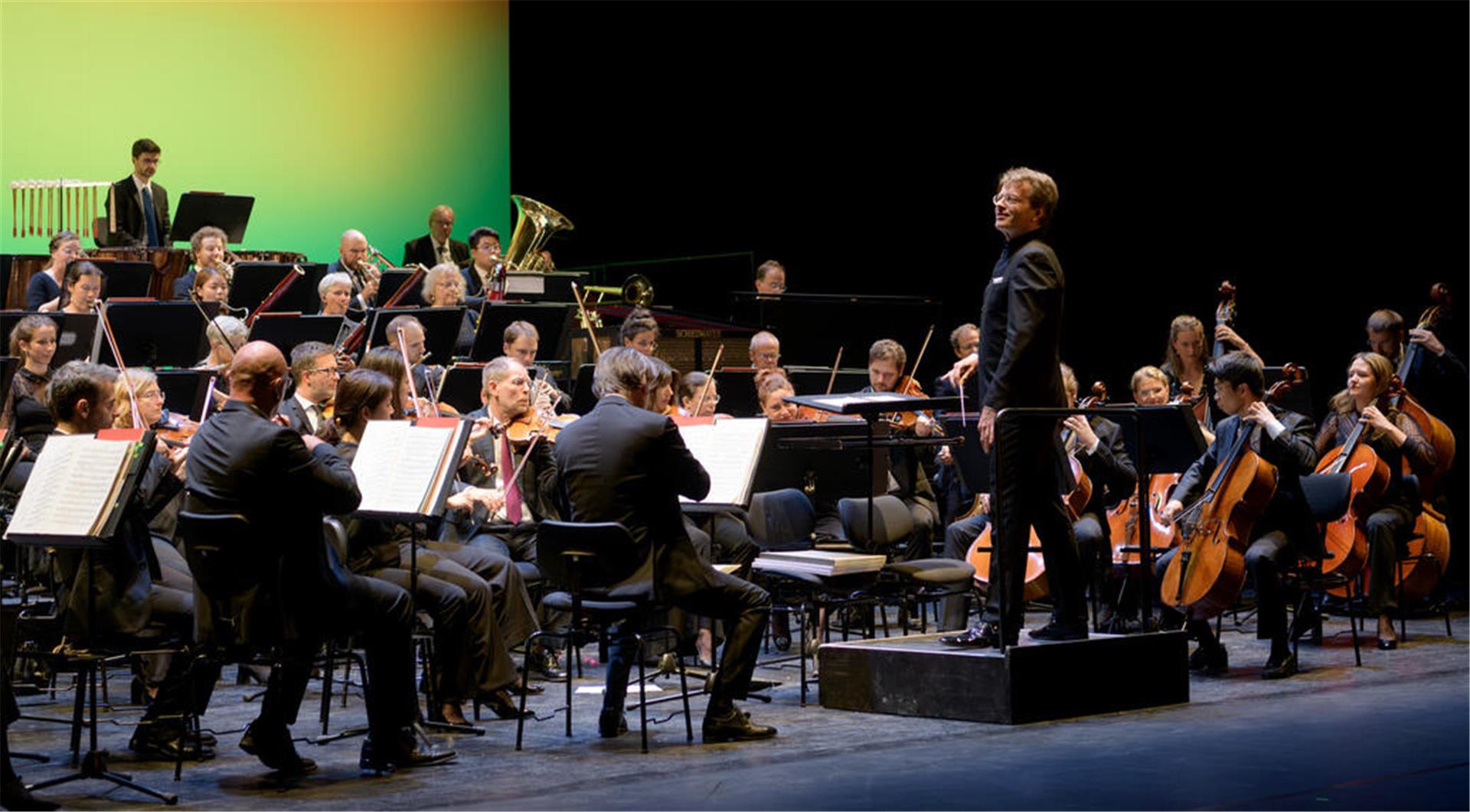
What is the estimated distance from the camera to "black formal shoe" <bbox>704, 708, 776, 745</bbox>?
5211 millimetres

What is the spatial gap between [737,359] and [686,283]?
1.88 metres

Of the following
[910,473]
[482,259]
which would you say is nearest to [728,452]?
[910,473]

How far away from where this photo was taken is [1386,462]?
7.27 m

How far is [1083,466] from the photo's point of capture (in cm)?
715

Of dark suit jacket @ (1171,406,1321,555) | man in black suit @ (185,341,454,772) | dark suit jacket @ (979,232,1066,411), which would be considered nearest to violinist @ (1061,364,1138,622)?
dark suit jacket @ (1171,406,1321,555)

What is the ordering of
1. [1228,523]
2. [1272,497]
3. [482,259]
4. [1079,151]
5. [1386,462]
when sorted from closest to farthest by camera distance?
[1228,523], [1272,497], [1386,462], [1079,151], [482,259]

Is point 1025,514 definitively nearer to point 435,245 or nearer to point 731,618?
point 731,618

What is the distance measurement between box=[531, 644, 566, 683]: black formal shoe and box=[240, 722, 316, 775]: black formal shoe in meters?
1.76

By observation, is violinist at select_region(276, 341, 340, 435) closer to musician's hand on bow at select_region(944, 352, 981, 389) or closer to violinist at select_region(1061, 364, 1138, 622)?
musician's hand on bow at select_region(944, 352, 981, 389)

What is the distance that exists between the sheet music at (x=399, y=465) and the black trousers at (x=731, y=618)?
802 millimetres

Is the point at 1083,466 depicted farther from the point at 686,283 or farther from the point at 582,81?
the point at 582,81

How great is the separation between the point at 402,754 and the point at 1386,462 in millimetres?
4435

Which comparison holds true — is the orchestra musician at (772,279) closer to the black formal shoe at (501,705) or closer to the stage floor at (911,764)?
the stage floor at (911,764)

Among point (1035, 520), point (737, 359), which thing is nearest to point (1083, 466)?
point (1035, 520)
